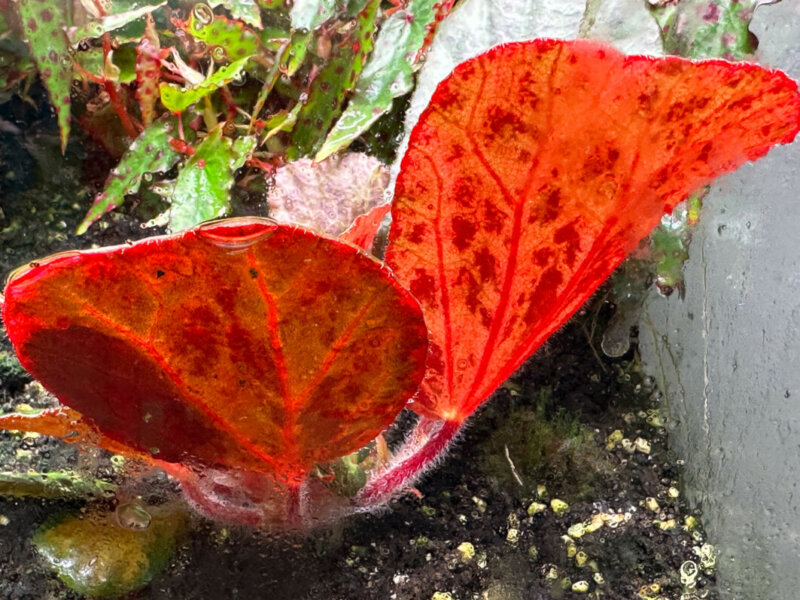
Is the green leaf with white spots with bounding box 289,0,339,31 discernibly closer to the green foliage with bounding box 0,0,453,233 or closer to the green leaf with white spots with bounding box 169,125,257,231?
the green foliage with bounding box 0,0,453,233

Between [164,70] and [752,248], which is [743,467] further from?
[164,70]

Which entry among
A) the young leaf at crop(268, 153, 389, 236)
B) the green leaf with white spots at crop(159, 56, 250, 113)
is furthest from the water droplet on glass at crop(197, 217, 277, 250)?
the green leaf with white spots at crop(159, 56, 250, 113)

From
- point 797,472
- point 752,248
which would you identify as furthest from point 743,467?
point 752,248

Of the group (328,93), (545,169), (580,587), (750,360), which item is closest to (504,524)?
(580,587)

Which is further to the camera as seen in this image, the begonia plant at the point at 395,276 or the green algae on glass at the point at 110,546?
the green algae on glass at the point at 110,546

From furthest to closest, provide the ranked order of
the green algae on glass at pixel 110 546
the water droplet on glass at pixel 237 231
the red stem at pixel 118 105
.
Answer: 1. the red stem at pixel 118 105
2. the green algae on glass at pixel 110 546
3. the water droplet on glass at pixel 237 231

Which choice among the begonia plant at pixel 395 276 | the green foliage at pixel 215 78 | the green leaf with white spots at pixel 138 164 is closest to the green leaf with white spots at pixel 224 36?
the green foliage at pixel 215 78

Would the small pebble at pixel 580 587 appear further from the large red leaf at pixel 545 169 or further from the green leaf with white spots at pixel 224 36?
the green leaf with white spots at pixel 224 36
